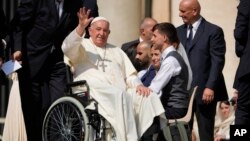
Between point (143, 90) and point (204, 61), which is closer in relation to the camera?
point (143, 90)

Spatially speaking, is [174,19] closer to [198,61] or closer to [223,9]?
[223,9]

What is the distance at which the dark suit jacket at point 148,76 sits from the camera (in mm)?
12500

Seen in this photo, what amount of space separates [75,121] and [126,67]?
3.40ft

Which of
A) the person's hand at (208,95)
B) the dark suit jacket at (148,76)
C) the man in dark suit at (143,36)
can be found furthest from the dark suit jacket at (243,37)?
the man in dark suit at (143,36)

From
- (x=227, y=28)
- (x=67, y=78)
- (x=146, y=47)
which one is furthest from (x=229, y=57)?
(x=67, y=78)

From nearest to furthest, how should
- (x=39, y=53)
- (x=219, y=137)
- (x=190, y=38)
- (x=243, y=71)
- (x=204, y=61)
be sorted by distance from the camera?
(x=243, y=71), (x=39, y=53), (x=204, y=61), (x=190, y=38), (x=219, y=137)

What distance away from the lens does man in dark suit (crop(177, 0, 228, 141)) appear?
12.6 metres

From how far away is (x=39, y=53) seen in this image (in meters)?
12.1

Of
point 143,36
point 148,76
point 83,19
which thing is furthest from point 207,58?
point 83,19

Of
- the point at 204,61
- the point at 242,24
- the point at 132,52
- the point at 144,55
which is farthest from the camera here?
the point at 132,52

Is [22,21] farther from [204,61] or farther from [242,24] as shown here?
[242,24]

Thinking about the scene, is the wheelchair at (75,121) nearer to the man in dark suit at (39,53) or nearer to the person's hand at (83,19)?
the man in dark suit at (39,53)

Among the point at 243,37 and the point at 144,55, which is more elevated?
the point at 243,37

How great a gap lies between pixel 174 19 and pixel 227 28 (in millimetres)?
786
